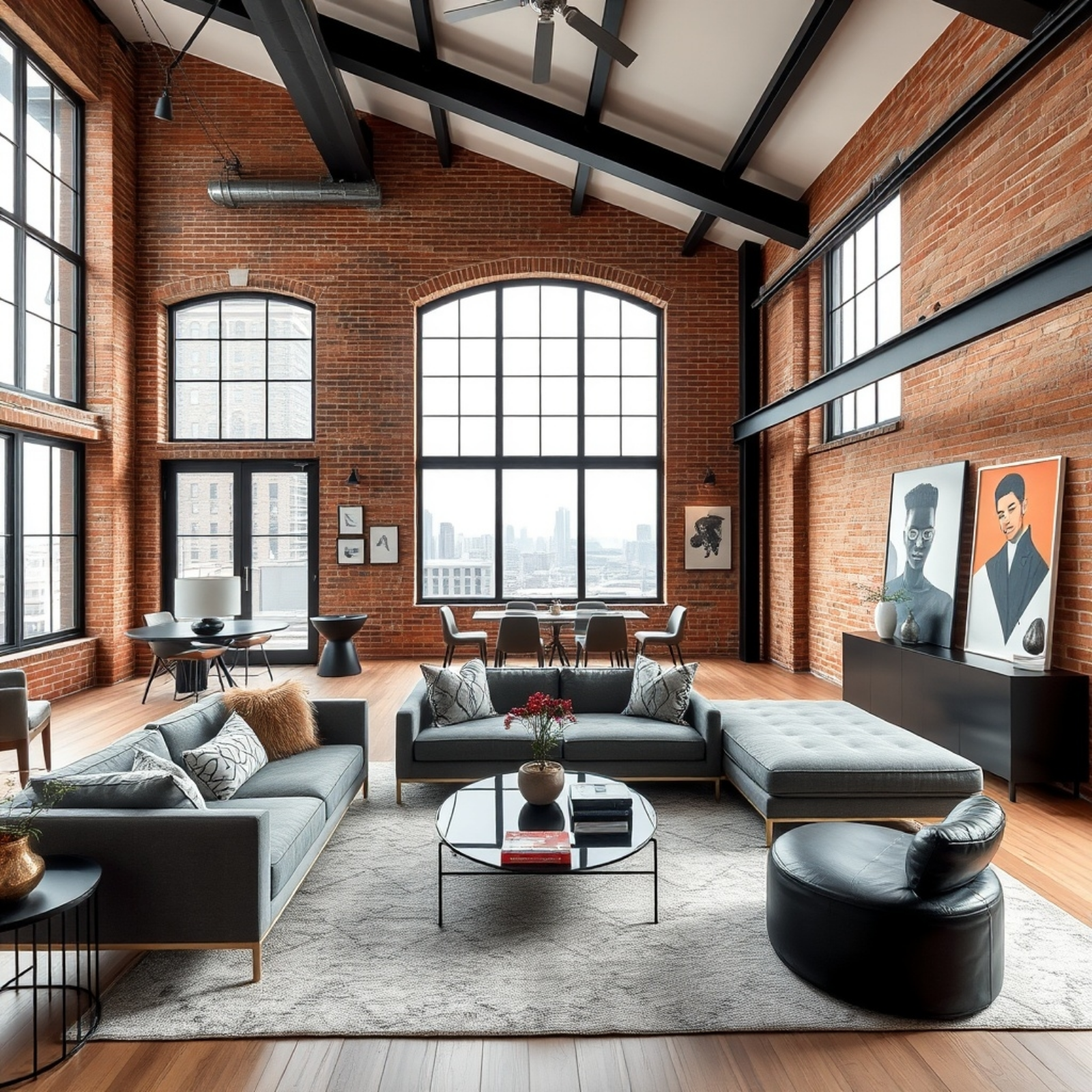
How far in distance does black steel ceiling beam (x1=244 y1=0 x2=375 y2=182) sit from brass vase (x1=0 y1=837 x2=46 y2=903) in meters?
5.63

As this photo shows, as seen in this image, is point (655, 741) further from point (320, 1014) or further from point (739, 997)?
point (320, 1014)

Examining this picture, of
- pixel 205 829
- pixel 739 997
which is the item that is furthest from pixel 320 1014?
pixel 739 997

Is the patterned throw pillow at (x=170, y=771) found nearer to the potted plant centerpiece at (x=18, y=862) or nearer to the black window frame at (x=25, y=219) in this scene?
the potted plant centerpiece at (x=18, y=862)

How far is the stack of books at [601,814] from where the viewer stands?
118 inches

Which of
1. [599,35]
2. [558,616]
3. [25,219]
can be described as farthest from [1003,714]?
[25,219]

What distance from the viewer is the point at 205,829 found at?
8.08 ft

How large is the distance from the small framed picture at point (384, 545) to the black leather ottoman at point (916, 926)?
22.7 feet

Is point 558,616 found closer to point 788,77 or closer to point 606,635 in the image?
point 606,635

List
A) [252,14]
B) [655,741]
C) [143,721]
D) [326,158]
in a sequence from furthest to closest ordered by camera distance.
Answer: [326,158] → [143,721] → [252,14] → [655,741]

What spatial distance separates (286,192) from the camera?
8414 millimetres

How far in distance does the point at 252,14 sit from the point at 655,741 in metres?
5.82

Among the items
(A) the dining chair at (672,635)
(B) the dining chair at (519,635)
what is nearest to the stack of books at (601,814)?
(B) the dining chair at (519,635)

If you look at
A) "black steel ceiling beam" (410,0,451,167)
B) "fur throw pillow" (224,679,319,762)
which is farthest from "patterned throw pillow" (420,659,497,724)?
"black steel ceiling beam" (410,0,451,167)

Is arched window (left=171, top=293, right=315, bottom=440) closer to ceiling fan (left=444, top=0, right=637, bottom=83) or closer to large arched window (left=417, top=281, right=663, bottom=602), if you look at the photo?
large arched window (left=417, top=281, right=663, bottom=602)
